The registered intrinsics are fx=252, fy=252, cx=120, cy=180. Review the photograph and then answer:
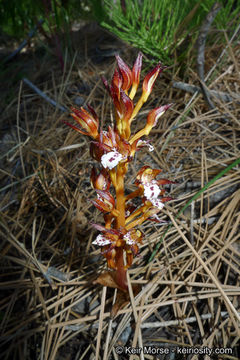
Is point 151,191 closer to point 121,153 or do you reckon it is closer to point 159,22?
point 121,153

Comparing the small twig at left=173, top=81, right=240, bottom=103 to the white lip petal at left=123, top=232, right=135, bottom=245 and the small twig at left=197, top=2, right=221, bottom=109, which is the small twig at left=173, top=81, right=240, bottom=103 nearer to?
the small twig at left=197, top=2, right=221, bottom=109

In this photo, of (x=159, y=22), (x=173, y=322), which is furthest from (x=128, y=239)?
(x=159, y=22)

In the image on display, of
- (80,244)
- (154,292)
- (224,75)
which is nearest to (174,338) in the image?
(154,292)

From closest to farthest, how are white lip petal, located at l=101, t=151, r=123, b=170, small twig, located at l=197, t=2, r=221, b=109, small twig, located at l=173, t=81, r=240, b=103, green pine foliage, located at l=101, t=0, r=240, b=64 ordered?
white lip petal, located at l=101, t=151, r=123, b=170 → small twig, located at l=197, t=2, r=221, b=109 → green pine foliage, located at l=101, t=0, r=240, b=64 → small twig, located at l=173, t=81, r=240, b=103

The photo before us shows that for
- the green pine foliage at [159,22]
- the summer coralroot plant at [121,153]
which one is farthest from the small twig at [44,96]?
the summer coralroot plant at [121,153]

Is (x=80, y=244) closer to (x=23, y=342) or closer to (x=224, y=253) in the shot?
(x=23, y=342)

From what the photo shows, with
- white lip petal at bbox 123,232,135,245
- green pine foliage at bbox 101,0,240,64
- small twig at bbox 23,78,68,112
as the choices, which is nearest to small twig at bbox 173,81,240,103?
green pine foliage at bbox 101,0,240,64
